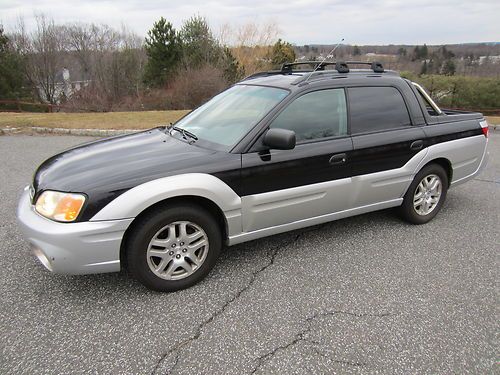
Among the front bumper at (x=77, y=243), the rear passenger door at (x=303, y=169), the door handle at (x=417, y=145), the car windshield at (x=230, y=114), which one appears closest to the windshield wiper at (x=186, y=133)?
the car windshield at (x=230, y=114)

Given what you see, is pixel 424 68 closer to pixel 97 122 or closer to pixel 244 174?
pixel 97 122

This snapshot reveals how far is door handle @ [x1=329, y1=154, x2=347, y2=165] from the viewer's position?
3318mm

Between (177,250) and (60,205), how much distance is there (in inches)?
34.4

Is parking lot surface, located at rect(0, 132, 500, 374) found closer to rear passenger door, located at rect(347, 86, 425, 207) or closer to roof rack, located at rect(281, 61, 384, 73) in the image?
rear passenger door, located at rect(347, 86, 425, 207)

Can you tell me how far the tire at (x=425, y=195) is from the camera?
13.0ft

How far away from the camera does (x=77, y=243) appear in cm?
249

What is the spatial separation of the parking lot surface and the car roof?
1.52m

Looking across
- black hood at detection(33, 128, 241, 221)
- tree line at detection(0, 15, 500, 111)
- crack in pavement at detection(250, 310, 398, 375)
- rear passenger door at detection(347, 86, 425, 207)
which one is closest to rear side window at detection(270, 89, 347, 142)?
rear passenger door at detection(347, 86, 425, 207)

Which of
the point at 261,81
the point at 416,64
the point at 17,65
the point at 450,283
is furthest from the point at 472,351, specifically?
the point at 17,65

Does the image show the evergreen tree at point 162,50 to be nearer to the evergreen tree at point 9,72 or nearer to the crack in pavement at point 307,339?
the evergreen tree at point 9,72

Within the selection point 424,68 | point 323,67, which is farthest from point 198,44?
point 323,67

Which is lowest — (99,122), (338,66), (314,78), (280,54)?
(99,122)

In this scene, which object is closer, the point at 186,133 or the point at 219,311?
the point at 219,311

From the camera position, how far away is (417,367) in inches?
86.4
